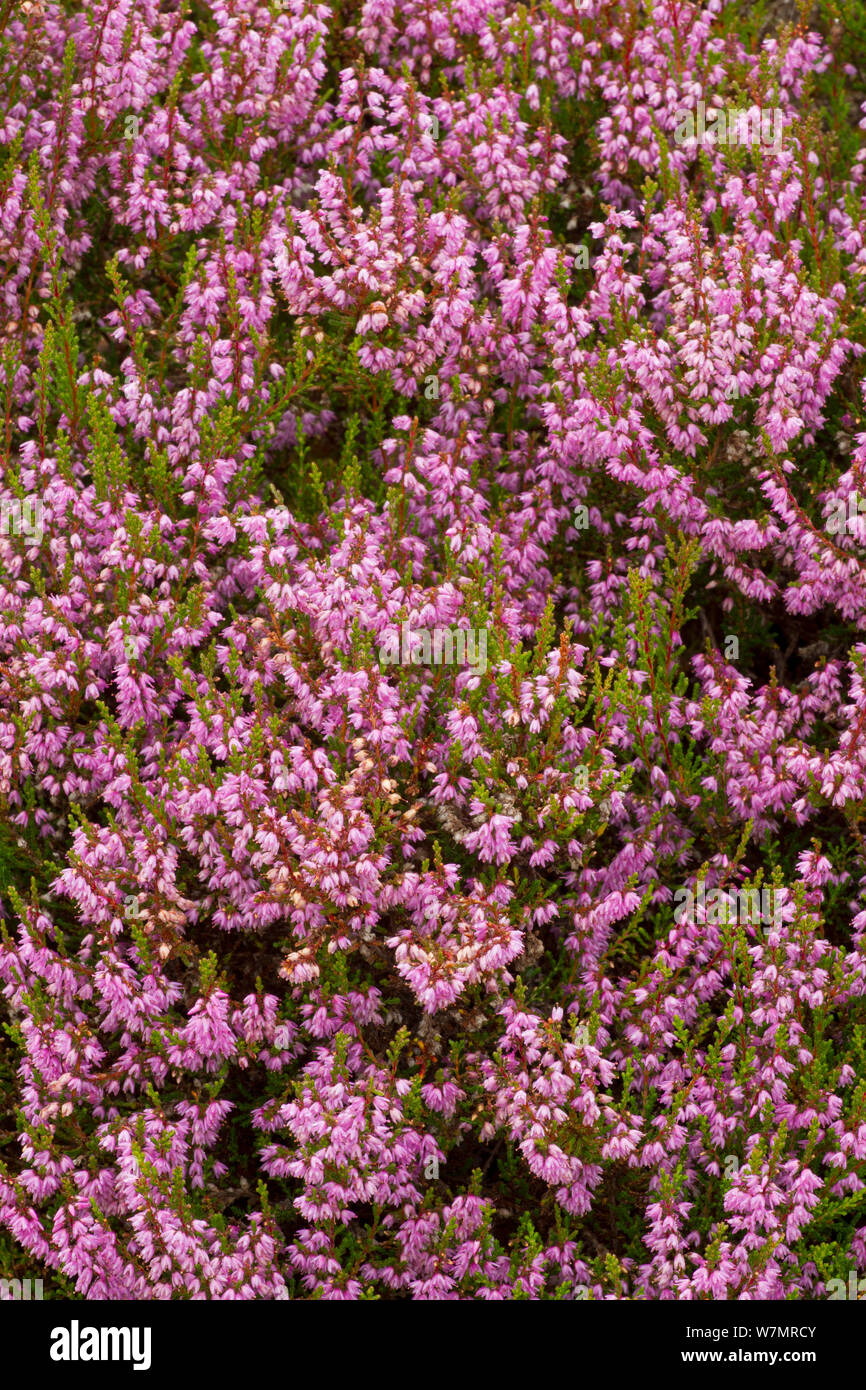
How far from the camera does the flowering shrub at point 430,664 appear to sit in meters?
5.43

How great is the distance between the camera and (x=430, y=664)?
20.3 ft

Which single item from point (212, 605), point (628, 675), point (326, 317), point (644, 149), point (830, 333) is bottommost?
point (628, 675)

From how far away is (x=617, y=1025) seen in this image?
6094 millimetres

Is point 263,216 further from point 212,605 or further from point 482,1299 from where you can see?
point 482,1299

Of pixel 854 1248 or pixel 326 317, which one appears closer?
pixel 854 1248

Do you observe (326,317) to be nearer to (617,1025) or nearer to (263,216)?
(263,216)

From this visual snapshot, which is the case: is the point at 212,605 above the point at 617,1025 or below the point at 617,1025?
above

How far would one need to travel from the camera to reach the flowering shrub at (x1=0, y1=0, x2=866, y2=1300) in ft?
17.8

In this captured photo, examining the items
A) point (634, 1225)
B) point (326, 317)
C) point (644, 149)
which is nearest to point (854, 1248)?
point (634, 1225)

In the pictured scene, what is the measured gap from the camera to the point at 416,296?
655 cm
